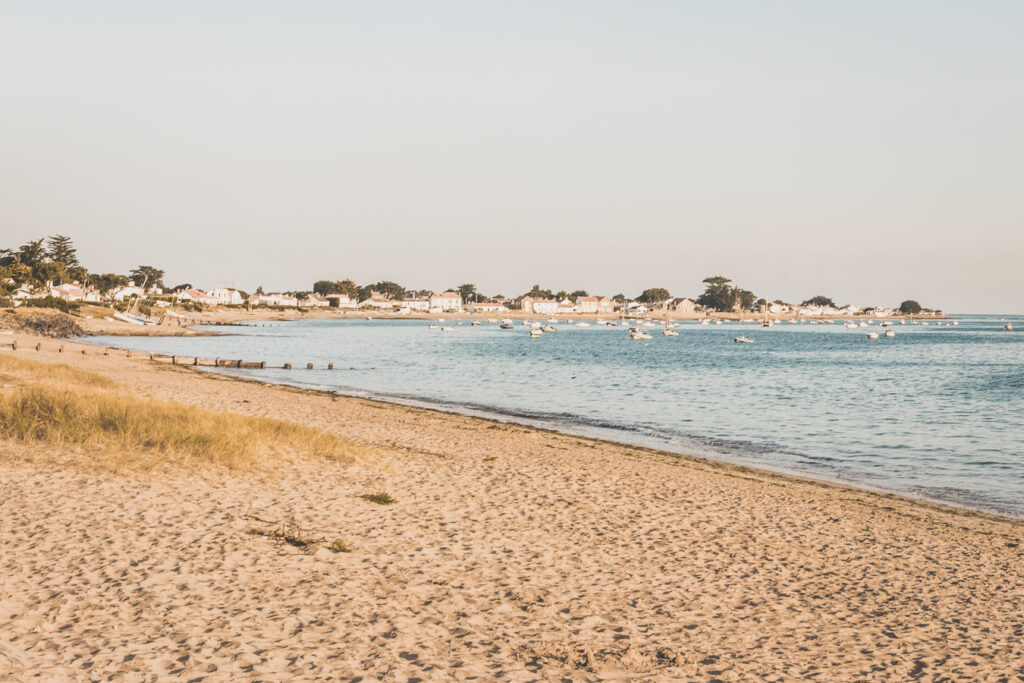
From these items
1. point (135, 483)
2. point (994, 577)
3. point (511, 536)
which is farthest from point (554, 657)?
point (135, 483)

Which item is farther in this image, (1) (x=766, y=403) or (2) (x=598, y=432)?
(1) (x=766, y=403)

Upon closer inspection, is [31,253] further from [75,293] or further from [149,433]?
[149,433]

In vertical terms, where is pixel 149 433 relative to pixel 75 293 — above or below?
below

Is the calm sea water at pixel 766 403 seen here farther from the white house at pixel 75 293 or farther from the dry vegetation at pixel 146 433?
the white house at pixel 75 293

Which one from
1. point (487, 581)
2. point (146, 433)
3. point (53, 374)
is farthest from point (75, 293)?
point (487, 581)

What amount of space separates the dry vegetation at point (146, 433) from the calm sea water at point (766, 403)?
12770mm

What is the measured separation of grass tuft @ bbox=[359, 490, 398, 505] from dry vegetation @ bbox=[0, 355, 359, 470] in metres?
3.38

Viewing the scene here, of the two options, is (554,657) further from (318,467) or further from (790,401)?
(790,401)

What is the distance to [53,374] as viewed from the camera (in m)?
31.1

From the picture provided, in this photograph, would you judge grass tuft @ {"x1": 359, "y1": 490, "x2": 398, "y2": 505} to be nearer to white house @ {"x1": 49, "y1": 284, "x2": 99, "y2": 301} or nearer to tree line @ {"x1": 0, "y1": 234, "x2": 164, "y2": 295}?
tree line @ {"x1": 0, "y1": 234, "x2": 164, "y2": 295}

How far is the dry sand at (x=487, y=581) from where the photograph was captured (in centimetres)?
773

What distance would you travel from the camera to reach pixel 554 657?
7.88 m

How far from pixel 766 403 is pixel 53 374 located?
107 feet

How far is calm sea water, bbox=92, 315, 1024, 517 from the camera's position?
2352 centimetres
